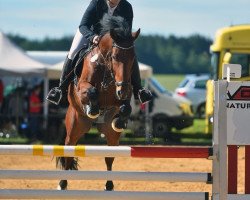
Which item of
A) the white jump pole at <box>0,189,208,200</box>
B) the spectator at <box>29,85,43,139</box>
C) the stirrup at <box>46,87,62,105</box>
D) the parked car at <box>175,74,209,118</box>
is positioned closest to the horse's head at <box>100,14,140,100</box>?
the stirrup at <box>46,87,62,105</box>

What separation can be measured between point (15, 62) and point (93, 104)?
Answer: 14054mm

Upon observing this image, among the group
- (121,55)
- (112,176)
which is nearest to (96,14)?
(121,55)

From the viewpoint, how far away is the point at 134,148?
7.39 meters

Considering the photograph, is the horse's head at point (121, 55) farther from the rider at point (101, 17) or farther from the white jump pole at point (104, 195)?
the white jump pole at point (104, 195)

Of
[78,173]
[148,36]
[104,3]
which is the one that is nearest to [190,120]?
[104,3]

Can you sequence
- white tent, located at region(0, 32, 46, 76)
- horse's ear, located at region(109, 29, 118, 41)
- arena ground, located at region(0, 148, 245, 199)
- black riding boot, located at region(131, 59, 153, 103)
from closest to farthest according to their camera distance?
horse's ear, located at region(109, 29, 118, 41) → black riding boot, located at region(131, 59, 153, 103) → arena ground, located at region(0, 148, 245, 199) → white tent, located at region(0, 32, 46, 76)

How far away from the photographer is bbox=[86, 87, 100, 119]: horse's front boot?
9.76m

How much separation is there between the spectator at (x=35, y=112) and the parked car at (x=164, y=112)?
104 inches

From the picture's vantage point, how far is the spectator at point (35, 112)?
2359cm

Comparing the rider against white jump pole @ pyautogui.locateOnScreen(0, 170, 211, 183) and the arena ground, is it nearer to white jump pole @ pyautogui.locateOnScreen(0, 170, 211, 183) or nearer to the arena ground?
the arena ground

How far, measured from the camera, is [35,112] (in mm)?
24000

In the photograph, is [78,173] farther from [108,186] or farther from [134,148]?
[108,186]

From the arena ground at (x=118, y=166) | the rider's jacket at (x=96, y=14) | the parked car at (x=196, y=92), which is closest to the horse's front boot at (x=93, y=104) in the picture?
the rider's jacket at (x=96, y=14)

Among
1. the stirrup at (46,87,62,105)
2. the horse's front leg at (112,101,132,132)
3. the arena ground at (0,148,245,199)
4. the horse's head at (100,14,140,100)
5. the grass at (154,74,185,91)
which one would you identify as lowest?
the arena ground at (0,148,245,199)
